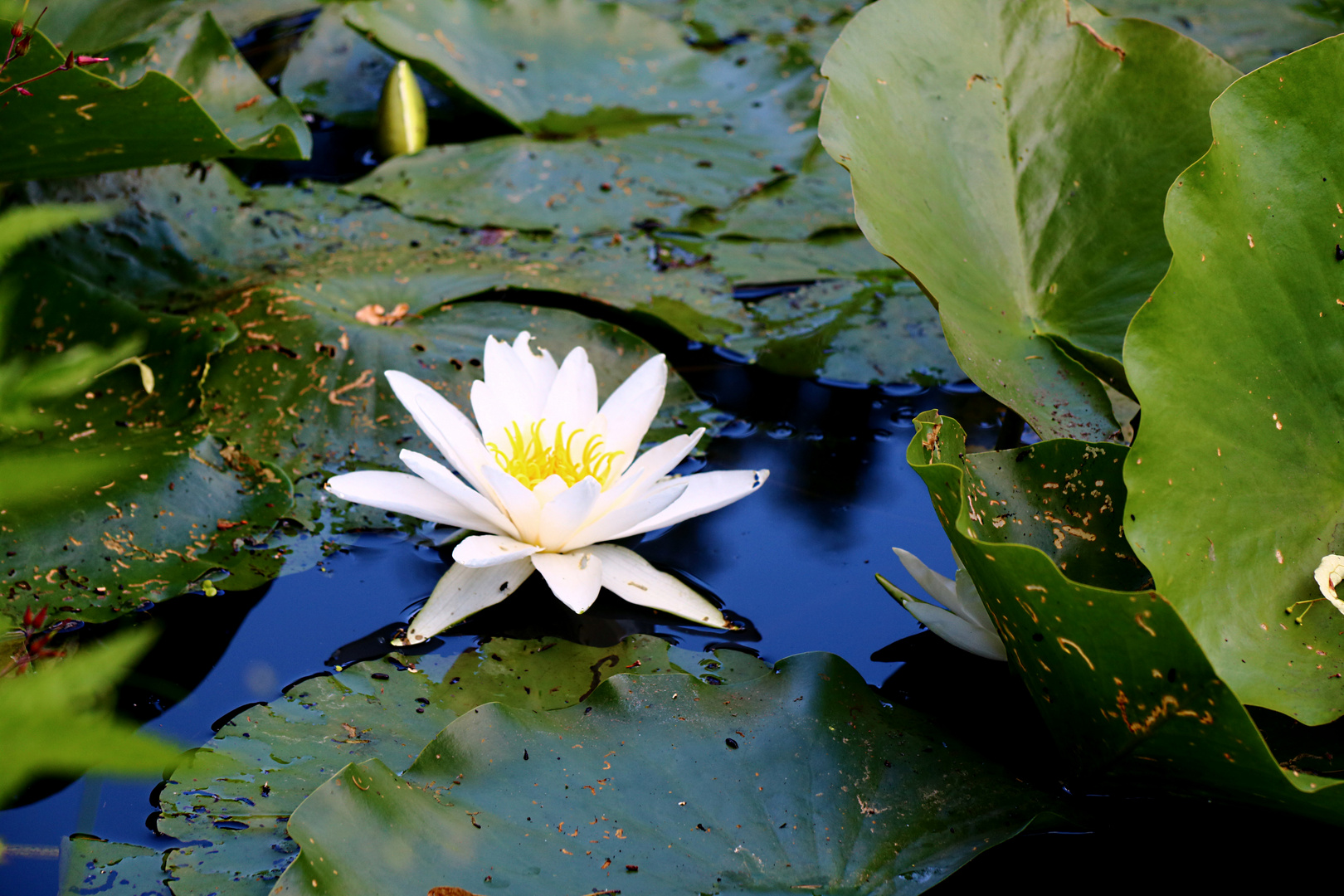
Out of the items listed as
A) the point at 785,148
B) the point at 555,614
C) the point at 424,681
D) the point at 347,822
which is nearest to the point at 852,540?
the point at 555,614

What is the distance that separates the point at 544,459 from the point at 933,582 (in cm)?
59

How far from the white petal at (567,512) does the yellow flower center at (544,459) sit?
0.06 metres

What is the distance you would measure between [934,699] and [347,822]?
2.47ft

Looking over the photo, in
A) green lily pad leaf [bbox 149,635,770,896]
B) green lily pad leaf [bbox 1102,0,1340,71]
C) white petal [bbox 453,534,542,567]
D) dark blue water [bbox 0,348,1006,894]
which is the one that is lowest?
dark blue water [bbox 0,348,1006,894]

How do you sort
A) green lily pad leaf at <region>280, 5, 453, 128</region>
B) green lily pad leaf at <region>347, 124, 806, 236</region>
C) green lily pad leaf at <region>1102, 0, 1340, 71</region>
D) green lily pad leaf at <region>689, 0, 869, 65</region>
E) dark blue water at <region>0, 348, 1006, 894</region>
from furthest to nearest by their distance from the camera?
green lily pad leaf at <region>689, 0, 869, 65</region>
green lily pad leaf at <region>1102, 0, 1340, 71</region>
green lily pad leaf at <region>280, 5, 453, 128</region>
green lily pad leaf at <region>347, 124, 806, 236</region>
dark blue water at <region>0, 348, 1006, 894</region>

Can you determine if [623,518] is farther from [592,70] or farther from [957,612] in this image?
[592,70]

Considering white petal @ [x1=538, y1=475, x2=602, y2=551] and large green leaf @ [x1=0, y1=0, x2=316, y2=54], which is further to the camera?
large green leaf @ [x1=0, y1=0, x2=316, y2=54]

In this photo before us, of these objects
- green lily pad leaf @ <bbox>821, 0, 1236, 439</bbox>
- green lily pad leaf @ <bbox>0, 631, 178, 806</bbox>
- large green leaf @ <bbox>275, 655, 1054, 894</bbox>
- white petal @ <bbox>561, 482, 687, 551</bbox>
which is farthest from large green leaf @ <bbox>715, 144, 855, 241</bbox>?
green lily pad leaf @ <bbox>0, 631, 178, 806</bbox>

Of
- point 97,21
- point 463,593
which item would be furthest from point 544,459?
point 97,21

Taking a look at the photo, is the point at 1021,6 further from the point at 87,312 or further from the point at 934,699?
the point at 87,312

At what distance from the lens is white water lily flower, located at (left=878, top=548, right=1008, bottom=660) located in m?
1.24

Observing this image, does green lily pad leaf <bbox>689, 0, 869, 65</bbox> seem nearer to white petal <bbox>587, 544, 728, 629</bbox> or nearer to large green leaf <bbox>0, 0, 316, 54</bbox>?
large green leaf <bbox>0, 0, 316, 54</bbox>

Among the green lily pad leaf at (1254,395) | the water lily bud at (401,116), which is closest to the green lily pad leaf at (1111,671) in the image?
the green lily pad leaf at (1254,395)

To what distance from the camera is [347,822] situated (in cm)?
91
